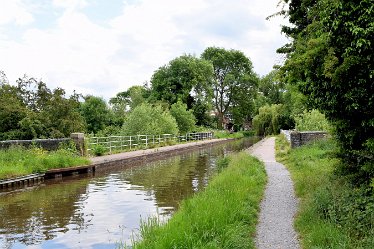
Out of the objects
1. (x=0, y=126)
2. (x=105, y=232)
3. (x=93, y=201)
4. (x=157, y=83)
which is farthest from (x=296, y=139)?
(x=157, y=83)

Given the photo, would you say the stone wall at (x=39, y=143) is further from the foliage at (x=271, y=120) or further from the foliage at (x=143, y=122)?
the foliage at (x=271, y=120)

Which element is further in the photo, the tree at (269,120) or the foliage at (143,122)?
the tree at (269,120)

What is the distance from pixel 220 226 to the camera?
7391 mm

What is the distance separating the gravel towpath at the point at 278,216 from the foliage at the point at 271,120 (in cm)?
4666

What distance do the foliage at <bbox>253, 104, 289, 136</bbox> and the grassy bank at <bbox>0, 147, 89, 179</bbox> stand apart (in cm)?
4296

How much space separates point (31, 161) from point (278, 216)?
13.3 meters

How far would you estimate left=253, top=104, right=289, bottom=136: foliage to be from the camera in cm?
6062

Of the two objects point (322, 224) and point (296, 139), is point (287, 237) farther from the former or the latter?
point (296, 139)

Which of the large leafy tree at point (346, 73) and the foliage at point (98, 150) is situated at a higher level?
the large leafy tree at point (346, 73)

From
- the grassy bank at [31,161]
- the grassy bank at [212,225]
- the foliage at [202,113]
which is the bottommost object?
the grassy bank at [212,225]

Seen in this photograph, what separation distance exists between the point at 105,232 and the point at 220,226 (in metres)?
3.98

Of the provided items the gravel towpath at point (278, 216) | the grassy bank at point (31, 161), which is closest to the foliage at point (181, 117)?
the grassy bank at point (31, 161)

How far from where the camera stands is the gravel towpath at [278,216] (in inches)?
287

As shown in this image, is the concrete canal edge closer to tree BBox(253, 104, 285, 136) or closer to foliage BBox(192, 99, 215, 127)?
Result: foliage BBox(192, 99, 215, 127)
